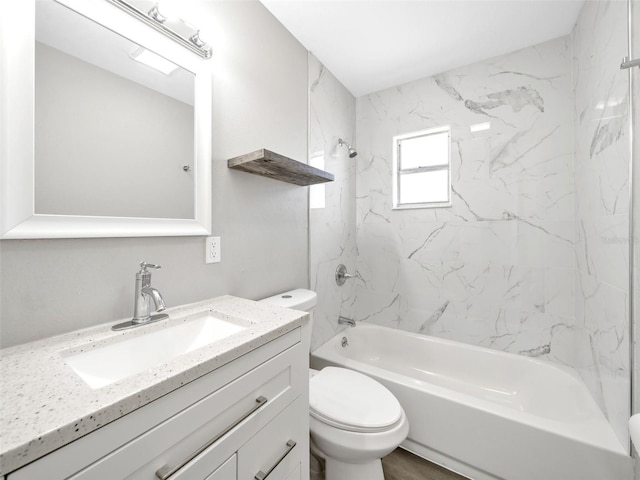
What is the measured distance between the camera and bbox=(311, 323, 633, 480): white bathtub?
3.67 ft

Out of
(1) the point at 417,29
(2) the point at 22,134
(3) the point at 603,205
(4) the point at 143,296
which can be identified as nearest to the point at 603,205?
(3) the point at 603,205

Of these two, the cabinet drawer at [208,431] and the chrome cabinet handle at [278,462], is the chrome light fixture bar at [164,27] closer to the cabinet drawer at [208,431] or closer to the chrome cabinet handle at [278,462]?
the cabinet drawer at [208,431]

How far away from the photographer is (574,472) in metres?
1.11

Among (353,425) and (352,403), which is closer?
(353,425)

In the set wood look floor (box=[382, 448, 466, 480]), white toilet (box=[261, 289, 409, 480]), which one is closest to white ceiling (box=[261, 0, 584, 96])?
white toilet (box=[261, 289, 409, 480])

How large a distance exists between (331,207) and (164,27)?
1.43 metres

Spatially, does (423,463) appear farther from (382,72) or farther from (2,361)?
(382,72)

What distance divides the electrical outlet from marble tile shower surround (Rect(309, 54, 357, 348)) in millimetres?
756

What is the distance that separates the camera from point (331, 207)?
2109 mm

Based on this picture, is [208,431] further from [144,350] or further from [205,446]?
[144,350]

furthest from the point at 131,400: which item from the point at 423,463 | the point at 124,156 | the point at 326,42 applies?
the point at 326,42

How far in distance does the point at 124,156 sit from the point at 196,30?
0.61m

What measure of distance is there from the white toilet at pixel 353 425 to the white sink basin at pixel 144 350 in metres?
0.45

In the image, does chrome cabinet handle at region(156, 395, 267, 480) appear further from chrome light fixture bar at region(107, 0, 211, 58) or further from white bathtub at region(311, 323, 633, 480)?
chrome light fixture bar at region(107, 0, 211, 58)
